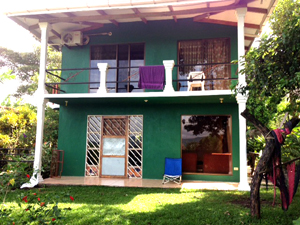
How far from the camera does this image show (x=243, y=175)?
648 cm

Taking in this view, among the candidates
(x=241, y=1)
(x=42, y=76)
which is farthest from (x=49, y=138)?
(x=241, y=1)

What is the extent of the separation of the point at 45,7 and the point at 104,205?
5142mm

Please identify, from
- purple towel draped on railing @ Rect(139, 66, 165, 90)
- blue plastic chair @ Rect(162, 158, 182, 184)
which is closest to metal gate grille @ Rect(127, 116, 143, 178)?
blue plastic chair @ Rect(162, 158, 182, 184)

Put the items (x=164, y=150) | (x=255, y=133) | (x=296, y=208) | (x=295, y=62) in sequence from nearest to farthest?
(x=295, y=62), (x=296, y=208), (x=164, y=150), (x=255, y=133)

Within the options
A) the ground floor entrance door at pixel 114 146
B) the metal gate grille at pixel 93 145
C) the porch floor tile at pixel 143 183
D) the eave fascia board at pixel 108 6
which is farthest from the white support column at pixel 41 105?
the ground floor entrance door at pixel 114 146

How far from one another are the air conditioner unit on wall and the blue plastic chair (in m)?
4.96

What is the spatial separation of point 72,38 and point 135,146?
418 cm

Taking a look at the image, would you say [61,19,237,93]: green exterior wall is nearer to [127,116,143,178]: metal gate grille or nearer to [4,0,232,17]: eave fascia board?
[127,116,143,178]: metal gate grille

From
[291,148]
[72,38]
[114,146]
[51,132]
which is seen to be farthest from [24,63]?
[291,148]

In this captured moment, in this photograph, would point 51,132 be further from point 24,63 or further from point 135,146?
point 24,63

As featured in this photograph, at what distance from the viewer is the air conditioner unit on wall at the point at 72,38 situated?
8.82 m

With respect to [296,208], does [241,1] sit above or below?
above

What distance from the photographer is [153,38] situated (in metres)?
8.64

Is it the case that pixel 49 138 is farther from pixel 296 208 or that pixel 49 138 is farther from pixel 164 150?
pixel 296 208
